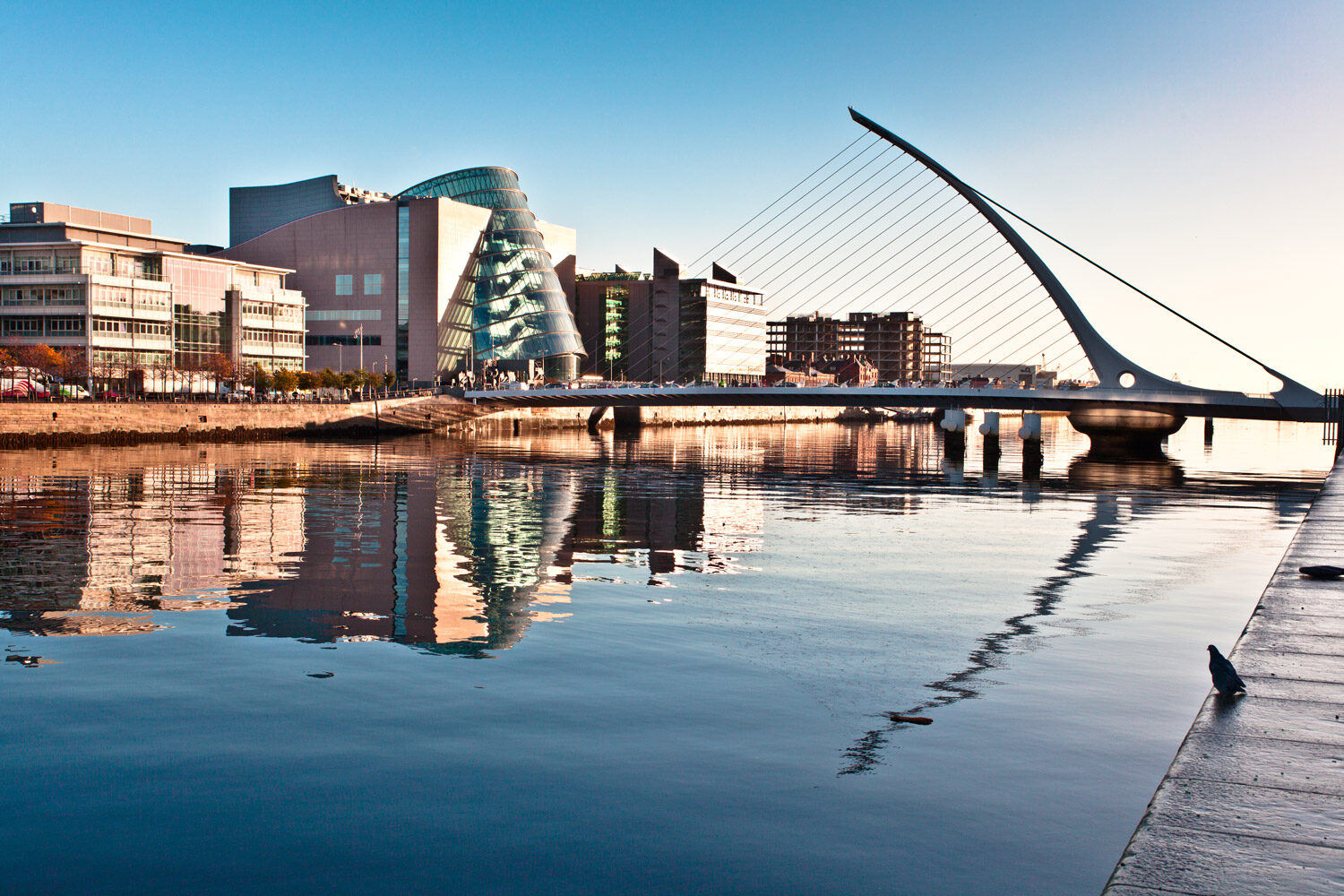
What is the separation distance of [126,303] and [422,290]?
40158mm

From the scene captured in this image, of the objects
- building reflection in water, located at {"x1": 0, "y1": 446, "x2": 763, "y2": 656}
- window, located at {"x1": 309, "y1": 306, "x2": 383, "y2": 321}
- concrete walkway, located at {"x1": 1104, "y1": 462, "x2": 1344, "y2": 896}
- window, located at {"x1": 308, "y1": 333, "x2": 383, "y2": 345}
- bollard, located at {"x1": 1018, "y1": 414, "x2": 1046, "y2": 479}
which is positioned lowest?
building reflection in water, located at {"x1": 0, "y1": 446, "x2": 763, "y2": 656}

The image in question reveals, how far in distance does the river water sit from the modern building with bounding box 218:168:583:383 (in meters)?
98.6

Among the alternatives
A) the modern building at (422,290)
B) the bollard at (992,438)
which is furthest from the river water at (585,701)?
the modern building at (422,290)

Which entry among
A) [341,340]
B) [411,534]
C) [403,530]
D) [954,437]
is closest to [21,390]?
[341,340]

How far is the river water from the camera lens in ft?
24.5

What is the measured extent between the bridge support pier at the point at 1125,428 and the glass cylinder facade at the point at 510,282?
219 feet

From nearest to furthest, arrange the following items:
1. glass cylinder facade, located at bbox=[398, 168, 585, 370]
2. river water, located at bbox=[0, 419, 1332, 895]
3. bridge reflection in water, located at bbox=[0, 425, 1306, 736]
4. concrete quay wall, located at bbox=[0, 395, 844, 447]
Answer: river water, located at bbox=[0, 419, 1332, 895] → bridge reflection in water, located at bbox=[0, 425, 1306, 736] → concrete quay wall, located at bbox=[0, 395, 844, 447] → glass cylinder facade, located at bbox=[398, 168, 585, 370]

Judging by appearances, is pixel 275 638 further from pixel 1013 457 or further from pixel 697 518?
pixel 1013 457

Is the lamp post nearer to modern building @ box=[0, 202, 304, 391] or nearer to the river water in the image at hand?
modern building @ box=[0, 202, 304, 391]

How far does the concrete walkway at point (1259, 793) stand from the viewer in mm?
5441

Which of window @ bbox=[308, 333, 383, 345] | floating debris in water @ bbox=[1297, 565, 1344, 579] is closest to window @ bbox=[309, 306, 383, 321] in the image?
window @ bbox=[308, 333, 383, 345]

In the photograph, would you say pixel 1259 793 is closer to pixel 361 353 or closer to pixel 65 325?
pixel 65 325

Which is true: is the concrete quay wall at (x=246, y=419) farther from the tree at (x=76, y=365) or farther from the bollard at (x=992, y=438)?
the bollard at (x=992, y=438)

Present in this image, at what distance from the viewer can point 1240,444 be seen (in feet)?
354
